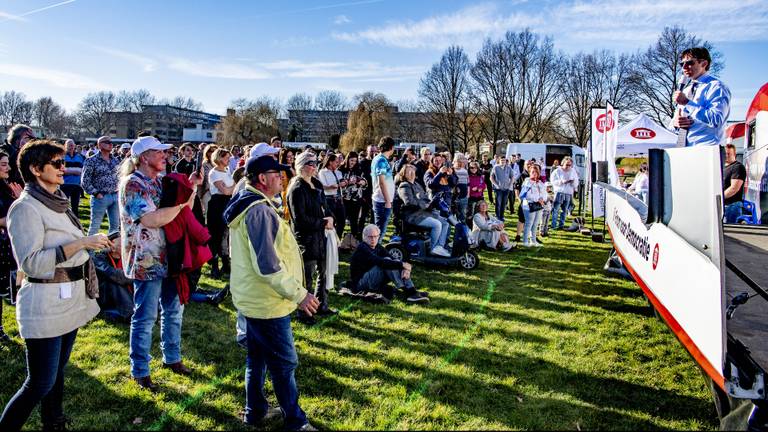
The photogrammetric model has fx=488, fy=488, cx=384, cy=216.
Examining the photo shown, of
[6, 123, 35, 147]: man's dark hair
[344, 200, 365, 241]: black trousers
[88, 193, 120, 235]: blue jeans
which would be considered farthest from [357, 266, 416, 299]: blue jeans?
[6, 123, 35, 147]: man's dark hair

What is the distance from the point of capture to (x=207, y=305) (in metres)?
6.21

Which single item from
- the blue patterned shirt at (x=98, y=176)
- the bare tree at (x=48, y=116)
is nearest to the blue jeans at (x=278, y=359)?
the blue patterned shirt at (x=98, y=176)

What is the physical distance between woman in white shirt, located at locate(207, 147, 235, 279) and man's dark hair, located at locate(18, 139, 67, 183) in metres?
4.04

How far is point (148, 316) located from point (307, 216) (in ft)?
6.48

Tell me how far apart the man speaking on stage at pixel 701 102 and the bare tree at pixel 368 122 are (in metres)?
56.2

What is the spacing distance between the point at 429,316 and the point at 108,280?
12.3 ft

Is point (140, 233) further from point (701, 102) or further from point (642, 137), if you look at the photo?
point (642, 137)

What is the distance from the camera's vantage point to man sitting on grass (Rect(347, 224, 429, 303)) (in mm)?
6488

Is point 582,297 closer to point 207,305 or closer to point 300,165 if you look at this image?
point 300,165

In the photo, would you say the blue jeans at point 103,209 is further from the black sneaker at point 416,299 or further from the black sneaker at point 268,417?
the black sneaker at point 268,417

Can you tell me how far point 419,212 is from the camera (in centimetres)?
858

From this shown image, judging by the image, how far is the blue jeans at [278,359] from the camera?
10.2 feet

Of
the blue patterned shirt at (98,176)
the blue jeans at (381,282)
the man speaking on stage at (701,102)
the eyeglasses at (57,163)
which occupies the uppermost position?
the man speaking on stage at (701,102)

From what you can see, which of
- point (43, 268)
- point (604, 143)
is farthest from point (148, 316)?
point (604, 143)
